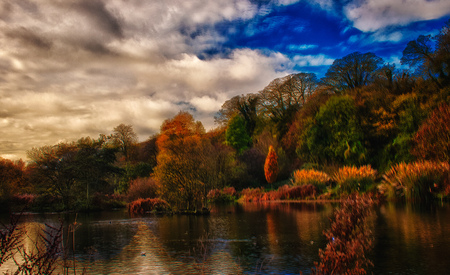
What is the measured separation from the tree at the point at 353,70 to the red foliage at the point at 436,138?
658 inches

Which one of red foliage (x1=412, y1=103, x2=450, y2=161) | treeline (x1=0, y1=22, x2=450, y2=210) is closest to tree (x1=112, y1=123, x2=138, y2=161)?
treeline (x1=0, y1=22, x2=450, y2=210)

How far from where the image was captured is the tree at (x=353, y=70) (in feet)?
130

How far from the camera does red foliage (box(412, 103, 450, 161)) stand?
20.8m

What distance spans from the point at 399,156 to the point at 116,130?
42.9m

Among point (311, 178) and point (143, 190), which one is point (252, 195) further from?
point (143, 190)

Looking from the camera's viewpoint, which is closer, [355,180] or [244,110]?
[355,180]

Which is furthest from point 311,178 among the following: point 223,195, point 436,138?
point 436,138

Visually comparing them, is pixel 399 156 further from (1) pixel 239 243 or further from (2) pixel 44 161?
(2) pixel 44 161

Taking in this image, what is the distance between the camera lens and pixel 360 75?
40.4 metres

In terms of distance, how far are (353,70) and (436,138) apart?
20529mm

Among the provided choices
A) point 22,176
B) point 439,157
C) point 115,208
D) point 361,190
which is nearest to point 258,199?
point 361,190

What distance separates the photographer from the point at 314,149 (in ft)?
116

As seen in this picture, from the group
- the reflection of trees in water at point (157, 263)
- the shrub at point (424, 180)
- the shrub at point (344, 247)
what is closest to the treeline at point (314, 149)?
the shrub at point (424, 180)

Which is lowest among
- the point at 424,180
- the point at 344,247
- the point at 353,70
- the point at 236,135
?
the point at 344,247
